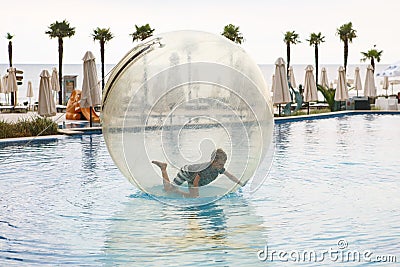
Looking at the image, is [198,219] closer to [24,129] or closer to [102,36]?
[24,129]

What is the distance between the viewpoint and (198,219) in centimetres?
773

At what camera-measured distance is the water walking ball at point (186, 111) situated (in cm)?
784

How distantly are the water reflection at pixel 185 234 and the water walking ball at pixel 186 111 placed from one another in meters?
0.31

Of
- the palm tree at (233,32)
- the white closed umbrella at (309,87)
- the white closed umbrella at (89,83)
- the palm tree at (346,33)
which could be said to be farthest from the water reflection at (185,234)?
the palm tree at (346,33)

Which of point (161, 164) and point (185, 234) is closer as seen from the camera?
point (185, 234)

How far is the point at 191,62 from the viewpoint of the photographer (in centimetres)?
777

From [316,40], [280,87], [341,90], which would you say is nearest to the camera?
[280,87]

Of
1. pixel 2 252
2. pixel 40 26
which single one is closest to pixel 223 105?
pixel 2 252

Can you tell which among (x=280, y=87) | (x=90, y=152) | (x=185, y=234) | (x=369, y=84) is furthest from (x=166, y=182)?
(x=369, y=84)

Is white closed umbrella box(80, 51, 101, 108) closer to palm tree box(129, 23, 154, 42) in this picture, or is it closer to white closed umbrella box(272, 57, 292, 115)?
white closed umbrella box(272, 57, 292, 115)

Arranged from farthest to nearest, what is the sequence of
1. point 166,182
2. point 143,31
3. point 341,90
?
point 143,31, point 341,90, point 166,182

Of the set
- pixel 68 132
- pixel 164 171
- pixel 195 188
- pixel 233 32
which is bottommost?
pixel 195 188

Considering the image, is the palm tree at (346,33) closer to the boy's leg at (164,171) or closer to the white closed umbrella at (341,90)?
the white closed umbrella at (341,90)

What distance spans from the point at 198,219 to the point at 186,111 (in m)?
1.32
